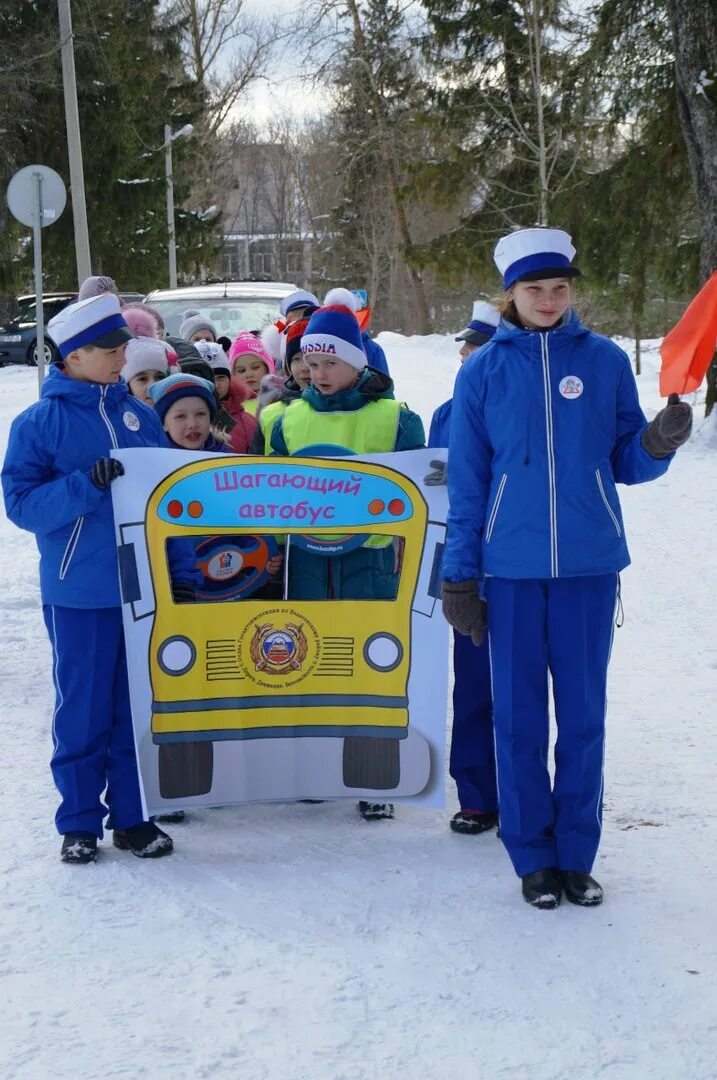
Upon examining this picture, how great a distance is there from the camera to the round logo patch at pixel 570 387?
370cm

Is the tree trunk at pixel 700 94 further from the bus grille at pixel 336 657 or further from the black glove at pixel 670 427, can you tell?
the black glove at pixel 670 427

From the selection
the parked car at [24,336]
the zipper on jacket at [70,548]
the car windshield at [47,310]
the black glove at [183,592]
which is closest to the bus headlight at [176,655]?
the black glove at [183,592]

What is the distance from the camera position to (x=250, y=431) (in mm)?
6055

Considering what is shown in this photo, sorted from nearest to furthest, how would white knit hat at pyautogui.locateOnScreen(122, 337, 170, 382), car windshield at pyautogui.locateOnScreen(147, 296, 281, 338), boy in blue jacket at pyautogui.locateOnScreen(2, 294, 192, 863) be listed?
1. boy in blue jacket at pyautogui.locateOnScreen(2, 294, 192, 863)
2. white knit hat at pyautogui.locateOnScreen(122, 337, 170, 382)
3. car windshield at pyautogui.locateOnScreen(147, 296, 281, 338)

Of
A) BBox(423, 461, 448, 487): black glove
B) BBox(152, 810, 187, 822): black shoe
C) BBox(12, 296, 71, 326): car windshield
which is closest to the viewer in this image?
BBox(423, 461, 448, 487): black glove

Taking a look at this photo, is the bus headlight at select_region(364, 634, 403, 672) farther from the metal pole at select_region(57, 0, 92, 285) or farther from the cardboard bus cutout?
the metal pole at select_region(57, 0, 92, 285)

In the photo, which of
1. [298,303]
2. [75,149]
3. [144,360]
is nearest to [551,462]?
[144,360]

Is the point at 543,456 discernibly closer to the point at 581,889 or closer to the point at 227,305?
the point at 581,889

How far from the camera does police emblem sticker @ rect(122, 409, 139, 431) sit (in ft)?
13.9

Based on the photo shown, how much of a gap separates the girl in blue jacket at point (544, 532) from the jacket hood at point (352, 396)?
0.73 meters

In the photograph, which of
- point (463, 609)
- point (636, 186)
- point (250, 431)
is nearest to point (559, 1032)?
point (463, 609)

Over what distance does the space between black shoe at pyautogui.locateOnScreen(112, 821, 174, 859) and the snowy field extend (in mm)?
47

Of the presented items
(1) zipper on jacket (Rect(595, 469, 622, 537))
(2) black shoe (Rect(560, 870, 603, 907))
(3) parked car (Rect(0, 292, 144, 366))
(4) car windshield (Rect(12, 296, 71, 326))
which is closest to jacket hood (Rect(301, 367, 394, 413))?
(1) zipper on jacket (Rect(595, 469, 622, 537))

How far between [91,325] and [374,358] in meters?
3.01
